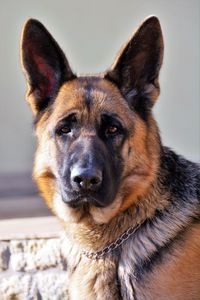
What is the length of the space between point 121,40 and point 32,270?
7.52ft

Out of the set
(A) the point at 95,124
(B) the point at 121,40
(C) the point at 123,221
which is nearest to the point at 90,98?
(A) the point at 95,124

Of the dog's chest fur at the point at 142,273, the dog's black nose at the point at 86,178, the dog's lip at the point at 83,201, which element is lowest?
the dog's chest fur at the point at 142,273

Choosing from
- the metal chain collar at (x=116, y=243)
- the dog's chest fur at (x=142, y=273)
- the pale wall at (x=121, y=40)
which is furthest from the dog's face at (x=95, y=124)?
the pale wall at (x=121, y=40)

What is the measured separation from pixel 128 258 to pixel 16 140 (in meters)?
3.20

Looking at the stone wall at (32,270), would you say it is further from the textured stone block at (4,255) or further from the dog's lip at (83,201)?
the dog's lip at (83,201)

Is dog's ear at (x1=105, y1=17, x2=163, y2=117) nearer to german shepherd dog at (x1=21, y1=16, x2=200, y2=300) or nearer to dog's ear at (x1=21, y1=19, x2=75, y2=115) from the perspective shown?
german shepherd dog at (x1=21, y1=16, x2=200, y2=300)

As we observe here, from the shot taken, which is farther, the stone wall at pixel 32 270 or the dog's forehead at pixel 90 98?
the stone wall at pixel 32 270

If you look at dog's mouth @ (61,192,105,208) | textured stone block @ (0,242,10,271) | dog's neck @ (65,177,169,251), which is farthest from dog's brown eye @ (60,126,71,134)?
textured stone block @ (0,242,10,271)

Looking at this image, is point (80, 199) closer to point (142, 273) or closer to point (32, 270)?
point (142, 273)

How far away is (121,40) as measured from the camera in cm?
674

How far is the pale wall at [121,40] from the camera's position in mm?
6719

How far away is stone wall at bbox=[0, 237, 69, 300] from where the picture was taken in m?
5.47

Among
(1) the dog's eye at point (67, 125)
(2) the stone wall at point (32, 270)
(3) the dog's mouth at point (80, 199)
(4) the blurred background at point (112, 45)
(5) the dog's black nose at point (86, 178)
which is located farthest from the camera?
(4) the blurred background at point (112, 45)

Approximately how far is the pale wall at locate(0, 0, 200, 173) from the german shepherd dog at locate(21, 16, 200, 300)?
7.99ft
